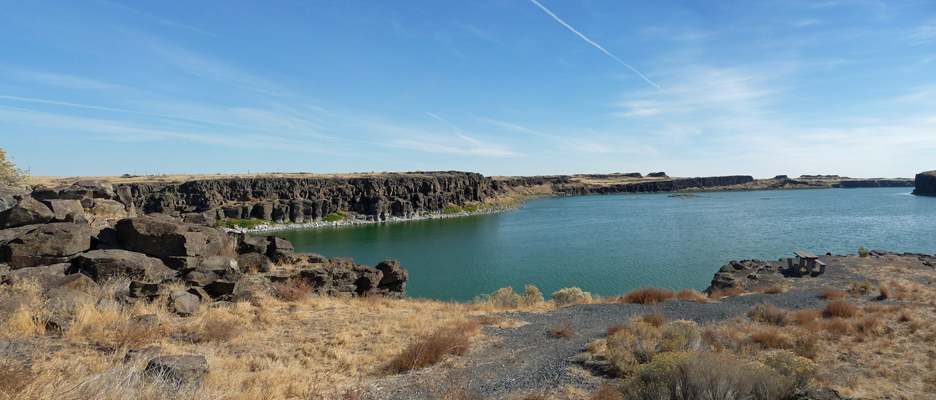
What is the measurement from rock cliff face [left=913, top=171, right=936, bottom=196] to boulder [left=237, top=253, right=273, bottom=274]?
188414mm

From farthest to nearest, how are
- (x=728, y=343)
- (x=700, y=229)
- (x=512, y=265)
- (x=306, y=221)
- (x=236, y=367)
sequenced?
1. (x=306, y=221)
2. (x=700, y=229)
3. (x=512, y=265)
4. (x=728, y=343)
5. (x=236, y=367)

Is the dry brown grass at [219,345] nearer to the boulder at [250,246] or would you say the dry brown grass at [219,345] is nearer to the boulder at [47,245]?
the boulder at [47,245]

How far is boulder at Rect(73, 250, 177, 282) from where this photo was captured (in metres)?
10.1

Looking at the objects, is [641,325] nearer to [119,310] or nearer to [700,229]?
[119,310]

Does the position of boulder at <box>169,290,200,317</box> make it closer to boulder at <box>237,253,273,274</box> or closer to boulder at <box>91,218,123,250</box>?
boulder at <box>91,218,123,250</box>

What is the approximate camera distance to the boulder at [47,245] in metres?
9.70

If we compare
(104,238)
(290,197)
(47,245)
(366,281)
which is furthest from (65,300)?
(290,197)

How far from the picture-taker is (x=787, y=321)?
1116cm

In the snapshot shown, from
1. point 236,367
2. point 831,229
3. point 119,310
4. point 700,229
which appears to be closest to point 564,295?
point 236,367

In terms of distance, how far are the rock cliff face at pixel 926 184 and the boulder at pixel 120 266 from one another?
628 ft

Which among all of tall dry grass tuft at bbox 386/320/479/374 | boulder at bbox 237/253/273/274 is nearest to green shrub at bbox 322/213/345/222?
boulder at bbox 237/253/273/274

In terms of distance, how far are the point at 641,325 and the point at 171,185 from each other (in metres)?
97.9

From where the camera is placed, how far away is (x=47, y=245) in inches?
396

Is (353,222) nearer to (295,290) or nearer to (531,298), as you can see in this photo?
(531,298)
